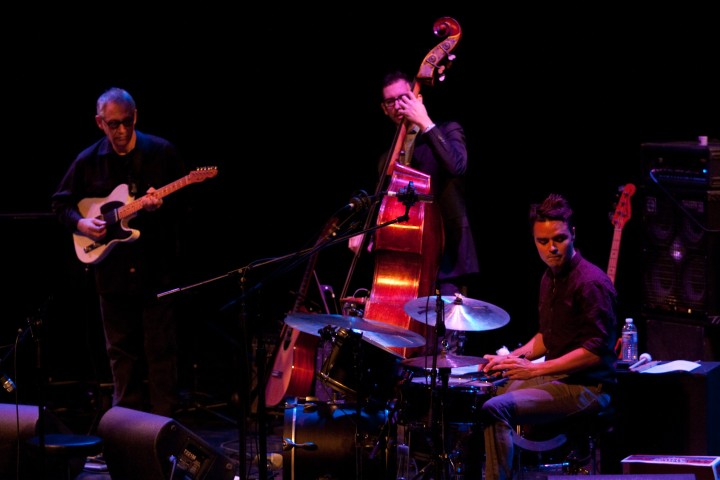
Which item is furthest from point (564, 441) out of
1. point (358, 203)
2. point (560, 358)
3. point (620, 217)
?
point (620, 217)

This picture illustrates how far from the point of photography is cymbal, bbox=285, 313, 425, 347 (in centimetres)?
455

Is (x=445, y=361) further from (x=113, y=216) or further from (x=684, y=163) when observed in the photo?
(x=113, y=216)

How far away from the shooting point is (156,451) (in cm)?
466

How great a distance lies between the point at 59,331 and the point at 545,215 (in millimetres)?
4058

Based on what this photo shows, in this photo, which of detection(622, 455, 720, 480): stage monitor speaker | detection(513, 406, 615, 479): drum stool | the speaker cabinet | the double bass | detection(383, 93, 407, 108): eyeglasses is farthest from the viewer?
detection(383, 93, 407, 108): eyeglasses

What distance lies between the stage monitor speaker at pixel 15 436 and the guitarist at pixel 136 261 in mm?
1037

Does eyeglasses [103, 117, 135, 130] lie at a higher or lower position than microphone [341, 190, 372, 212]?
higher

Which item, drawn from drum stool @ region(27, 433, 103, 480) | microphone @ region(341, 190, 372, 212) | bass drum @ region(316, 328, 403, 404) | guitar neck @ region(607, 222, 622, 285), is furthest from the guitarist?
guitar neck @ region(607, 222, 622, 285)

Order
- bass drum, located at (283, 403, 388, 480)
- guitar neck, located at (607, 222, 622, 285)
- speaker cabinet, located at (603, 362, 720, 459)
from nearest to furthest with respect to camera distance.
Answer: bass drum, located at (283, 403, 388, 480), speaker cabinet, located at (603, 362, 720, 459), guitar neck, located at (607, 222, 622, 285)

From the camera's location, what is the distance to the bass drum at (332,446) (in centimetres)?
483

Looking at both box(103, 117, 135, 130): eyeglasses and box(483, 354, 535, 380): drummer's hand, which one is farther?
box(103, 117, 135, 130): eyeglasses

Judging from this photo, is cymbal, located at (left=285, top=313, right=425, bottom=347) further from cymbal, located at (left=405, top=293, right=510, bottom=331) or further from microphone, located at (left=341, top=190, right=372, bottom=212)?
microphone, located at (left=341, top=190, right=372, bottom=212)

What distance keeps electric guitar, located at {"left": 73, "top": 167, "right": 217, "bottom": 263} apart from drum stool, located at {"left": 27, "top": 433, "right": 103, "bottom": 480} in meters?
1.43

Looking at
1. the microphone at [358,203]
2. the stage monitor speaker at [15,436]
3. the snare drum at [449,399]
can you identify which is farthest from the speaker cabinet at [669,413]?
the stage monitor speaker at [15,436]
